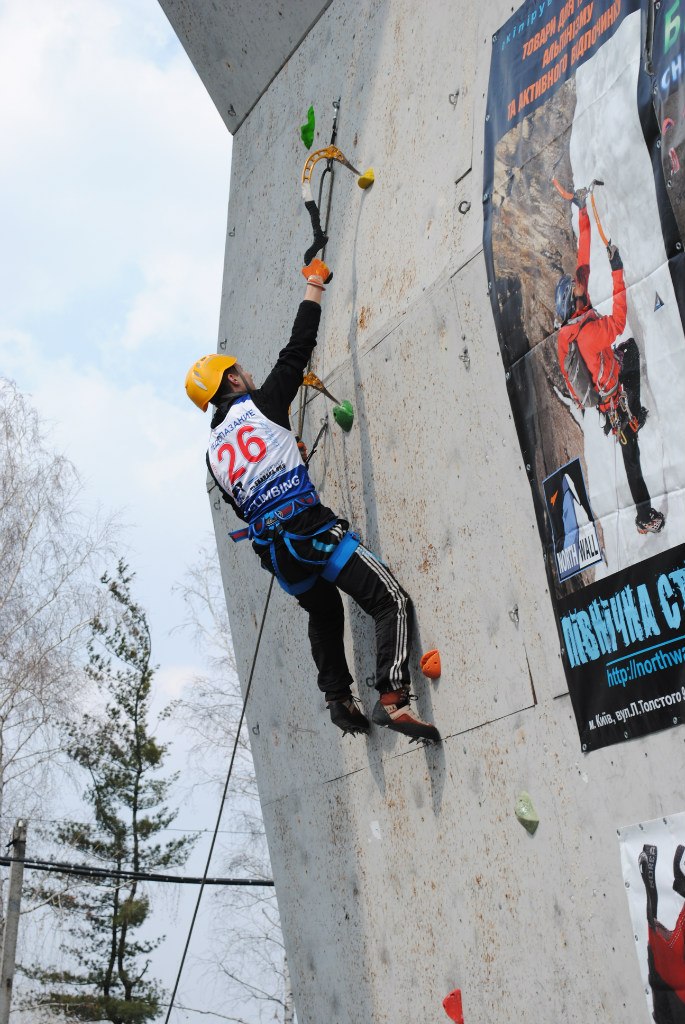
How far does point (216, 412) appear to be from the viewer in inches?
157

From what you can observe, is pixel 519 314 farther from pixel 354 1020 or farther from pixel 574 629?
pixel 354 1020

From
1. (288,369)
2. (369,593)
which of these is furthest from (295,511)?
(288,369)

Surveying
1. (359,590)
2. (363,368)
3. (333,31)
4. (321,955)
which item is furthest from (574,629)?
(333,31)

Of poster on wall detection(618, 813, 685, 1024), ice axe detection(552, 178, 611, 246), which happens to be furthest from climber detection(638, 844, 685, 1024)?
ice axe detection(552, 178, 611, 246)

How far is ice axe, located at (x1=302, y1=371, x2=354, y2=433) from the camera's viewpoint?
4176mm

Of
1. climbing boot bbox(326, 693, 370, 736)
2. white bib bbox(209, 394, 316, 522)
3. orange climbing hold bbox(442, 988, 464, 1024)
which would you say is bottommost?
orange climbing hold bbox(442, 988, 464, 1024)

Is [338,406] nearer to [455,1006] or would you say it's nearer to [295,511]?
[295,511]

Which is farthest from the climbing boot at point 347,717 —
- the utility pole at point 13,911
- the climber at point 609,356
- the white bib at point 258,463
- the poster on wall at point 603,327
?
the utility pole at point 13,911

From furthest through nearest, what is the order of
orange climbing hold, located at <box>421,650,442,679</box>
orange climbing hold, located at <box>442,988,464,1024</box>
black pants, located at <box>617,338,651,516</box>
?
orange climbing hold, located at <box>421,650,442,679</box> < orange climbing hold, located at <box>442,988,464,1024</box> < black pants, located at <box>617,338,651,516</box>

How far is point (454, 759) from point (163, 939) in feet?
58.0

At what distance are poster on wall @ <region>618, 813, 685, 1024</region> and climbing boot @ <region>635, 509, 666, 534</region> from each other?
62 cm

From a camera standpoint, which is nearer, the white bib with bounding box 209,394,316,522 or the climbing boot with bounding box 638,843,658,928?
the climbing boot with bounding box 638,843,658,928

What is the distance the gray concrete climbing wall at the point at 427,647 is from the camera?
299 centimetres

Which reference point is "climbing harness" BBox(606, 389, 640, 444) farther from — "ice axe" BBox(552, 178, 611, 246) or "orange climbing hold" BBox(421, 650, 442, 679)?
"orange climbing hold" BBox(421, 650, 442, 679)
